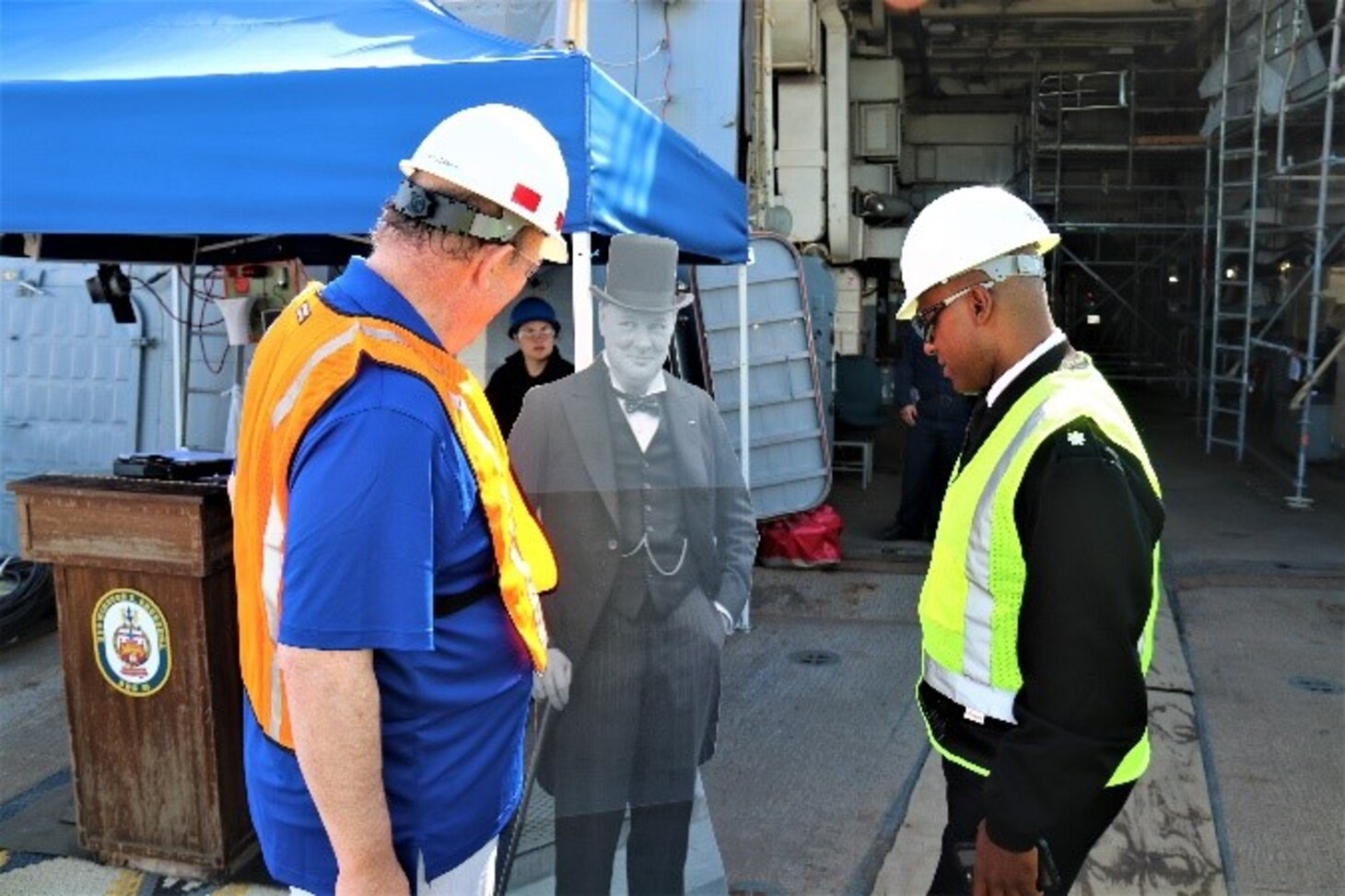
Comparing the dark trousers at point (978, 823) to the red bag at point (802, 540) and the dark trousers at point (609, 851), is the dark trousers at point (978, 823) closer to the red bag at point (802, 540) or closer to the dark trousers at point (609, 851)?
the dark trousers at point (609, 851)

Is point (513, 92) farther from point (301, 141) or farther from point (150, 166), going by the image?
point (150, 166)

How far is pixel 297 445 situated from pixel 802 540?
17.4 feet

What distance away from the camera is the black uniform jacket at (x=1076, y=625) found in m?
1.73

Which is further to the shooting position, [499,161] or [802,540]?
[802,540]

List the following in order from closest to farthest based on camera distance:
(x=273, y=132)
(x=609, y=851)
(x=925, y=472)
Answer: (x=609, y=851) < (x=273, y=132) < (x=925, y=472)

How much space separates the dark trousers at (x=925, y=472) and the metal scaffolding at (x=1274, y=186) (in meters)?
3.01

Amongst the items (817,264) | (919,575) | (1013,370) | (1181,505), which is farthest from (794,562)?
(1013,370)

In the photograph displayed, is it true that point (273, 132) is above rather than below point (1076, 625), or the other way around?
above

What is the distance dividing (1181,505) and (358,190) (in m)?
7.49

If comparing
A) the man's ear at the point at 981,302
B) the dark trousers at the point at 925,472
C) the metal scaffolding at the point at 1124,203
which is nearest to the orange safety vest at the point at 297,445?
the man's ear at the point at 981,302

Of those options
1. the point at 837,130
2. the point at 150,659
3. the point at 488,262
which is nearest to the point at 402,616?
the point at 488,262

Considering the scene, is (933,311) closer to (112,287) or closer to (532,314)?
(532,314)

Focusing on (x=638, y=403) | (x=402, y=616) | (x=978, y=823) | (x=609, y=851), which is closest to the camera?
(x=402, y=616)

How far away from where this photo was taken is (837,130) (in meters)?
9.97
